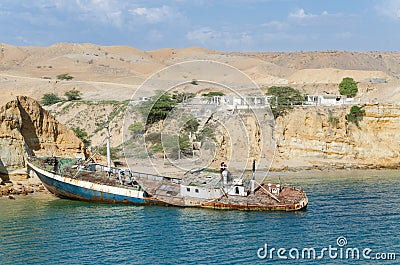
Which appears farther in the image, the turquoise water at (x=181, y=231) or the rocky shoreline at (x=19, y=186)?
the rocky shoreline at (x=19, y=186)

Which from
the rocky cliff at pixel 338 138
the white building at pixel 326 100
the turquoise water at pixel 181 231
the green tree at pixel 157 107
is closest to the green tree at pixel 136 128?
the green tree at pixel 157 107

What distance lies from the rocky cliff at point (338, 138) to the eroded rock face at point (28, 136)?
25411 mm

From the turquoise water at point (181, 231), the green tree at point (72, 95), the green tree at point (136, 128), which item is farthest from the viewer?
the green tree at point (72, 95)

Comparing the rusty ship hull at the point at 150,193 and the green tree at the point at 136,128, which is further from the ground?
the green tree at the point at 136,128

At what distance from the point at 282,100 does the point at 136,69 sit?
8436 cm

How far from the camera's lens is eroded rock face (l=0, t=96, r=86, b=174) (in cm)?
5172

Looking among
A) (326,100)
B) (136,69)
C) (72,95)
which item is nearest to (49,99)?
(72,95)

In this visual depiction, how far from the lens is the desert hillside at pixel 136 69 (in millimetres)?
104438

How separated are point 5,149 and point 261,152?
102ft

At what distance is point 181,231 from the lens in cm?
3691

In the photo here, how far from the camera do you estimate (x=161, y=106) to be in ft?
260

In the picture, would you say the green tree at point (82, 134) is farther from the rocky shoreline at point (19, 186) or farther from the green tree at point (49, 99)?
the rocky shoreline at point (19, 186)

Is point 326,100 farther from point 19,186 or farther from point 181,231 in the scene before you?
point 181,231

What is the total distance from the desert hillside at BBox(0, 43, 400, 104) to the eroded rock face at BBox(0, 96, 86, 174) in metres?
1.71
